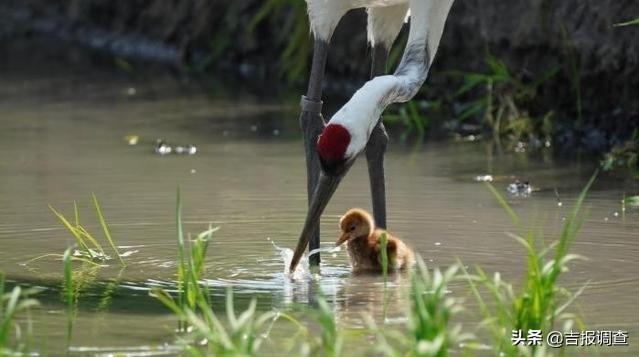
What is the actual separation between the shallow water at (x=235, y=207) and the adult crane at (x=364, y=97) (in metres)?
0.31

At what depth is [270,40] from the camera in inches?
656

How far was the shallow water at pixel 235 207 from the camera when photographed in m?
7.28

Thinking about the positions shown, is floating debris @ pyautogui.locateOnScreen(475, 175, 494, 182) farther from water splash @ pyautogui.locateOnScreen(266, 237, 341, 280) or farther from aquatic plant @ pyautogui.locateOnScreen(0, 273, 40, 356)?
aquatic plant @ pyautogui.locateOnScreen(0, 273, 40, 356)

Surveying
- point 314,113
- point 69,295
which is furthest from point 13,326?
point 314,113

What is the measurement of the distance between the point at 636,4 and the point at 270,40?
17.5ft

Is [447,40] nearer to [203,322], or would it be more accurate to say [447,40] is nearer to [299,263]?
[299,263]

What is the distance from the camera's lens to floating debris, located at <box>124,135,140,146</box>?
488 inches

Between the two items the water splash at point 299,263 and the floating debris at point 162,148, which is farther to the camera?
the floating debris at point 162,148

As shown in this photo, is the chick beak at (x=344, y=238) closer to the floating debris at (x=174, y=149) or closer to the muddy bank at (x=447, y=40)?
the floating debris at (x=174, y=149)

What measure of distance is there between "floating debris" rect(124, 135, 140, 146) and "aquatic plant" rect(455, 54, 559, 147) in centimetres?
246

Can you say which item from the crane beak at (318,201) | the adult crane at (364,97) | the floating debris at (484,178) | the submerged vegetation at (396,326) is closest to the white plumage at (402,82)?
the adult crane at (364,97)

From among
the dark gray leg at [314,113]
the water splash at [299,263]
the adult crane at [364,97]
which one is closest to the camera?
the adult crane at [364,97]

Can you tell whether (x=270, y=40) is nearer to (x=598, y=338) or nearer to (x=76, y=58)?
(x=76, y=58)

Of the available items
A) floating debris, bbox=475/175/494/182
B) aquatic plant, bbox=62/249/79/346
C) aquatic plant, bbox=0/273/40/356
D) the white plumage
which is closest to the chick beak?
the white plumage
